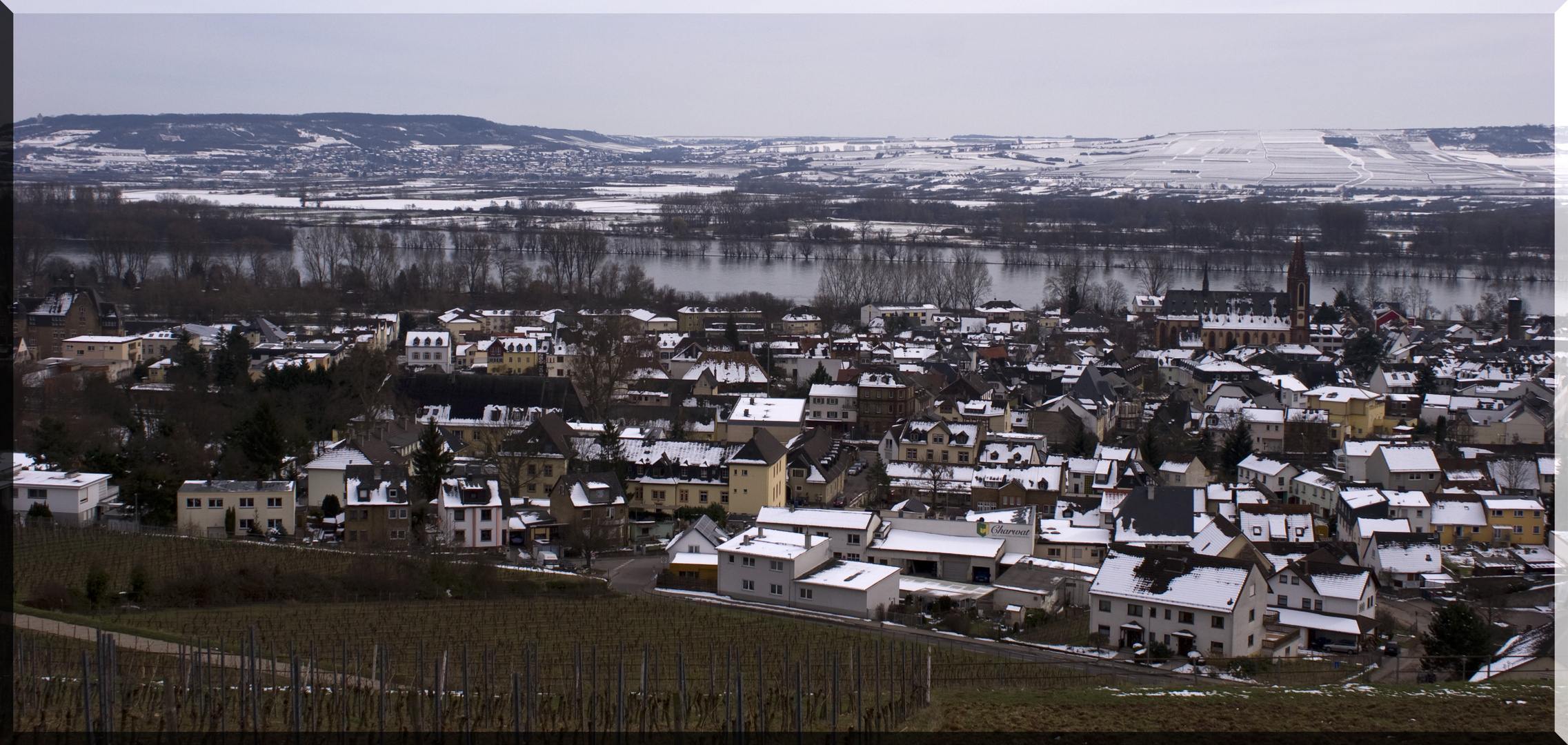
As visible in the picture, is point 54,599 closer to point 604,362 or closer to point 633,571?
point 633,571

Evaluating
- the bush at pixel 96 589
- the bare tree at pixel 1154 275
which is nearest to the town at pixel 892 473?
the bush at pixel 96 589

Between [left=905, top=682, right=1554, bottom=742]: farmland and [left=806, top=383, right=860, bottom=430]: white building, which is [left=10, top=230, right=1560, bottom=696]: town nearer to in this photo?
[left=806, top=383, right=860, bottom=430]: white building

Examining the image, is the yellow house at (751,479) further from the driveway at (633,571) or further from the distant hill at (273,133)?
the distant hill at (273,133)

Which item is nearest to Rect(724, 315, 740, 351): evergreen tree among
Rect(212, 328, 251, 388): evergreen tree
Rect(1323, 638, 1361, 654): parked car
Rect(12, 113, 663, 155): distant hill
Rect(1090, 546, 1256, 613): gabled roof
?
Rect(212, 328, 251, 388): evergreen tree

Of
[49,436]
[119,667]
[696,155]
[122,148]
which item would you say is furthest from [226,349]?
[696,155]

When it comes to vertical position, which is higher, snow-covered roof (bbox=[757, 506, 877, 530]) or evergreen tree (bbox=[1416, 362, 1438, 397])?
evergreen tree (bbox=[1416, 362, 1438, 397])

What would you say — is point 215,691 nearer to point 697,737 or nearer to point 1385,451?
point 697,737

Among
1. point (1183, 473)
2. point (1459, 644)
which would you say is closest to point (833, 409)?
point (1183, 473)
